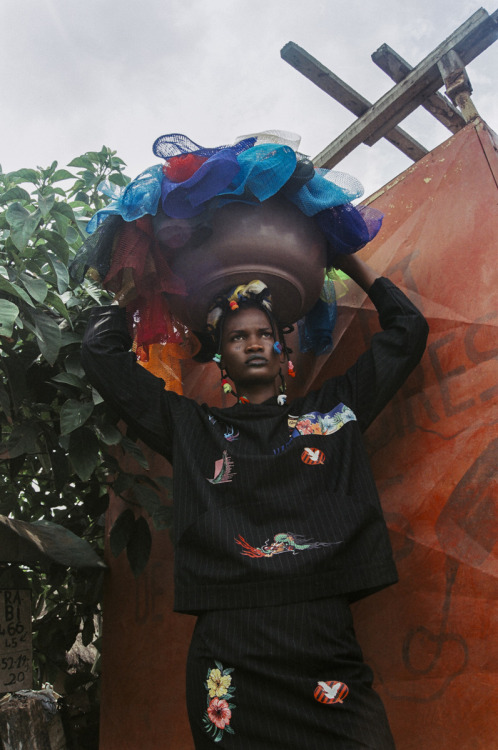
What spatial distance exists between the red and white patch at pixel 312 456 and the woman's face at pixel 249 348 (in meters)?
0.29

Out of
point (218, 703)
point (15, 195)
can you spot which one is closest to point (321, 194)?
point (15, 195)

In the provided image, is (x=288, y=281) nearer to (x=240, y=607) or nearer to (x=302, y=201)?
(x=302, y=201)

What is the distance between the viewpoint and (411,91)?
2.35 meters

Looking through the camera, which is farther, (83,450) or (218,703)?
(83,450)

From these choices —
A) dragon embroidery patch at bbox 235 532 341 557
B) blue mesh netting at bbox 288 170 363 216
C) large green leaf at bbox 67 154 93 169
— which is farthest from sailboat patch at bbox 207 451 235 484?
large green leaf at bbox 67 154 93 169

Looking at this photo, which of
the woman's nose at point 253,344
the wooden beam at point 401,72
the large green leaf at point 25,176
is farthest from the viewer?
the wooden beam at point 401,72

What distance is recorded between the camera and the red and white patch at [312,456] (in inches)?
59.6

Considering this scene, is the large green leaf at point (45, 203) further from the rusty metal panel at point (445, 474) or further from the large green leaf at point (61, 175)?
the rusty metal panel at point (445, 474)

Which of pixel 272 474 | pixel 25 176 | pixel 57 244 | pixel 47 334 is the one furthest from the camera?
pixel 25 176

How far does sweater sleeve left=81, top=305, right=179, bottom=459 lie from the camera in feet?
5.49

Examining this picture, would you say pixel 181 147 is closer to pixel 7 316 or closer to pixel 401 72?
pixel 7 316

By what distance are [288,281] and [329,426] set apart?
45 centimetres

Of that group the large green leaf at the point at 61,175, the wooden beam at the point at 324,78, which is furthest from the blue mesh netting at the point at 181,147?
the wooden beam at the point at 324,78

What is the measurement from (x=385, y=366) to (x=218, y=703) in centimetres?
91
